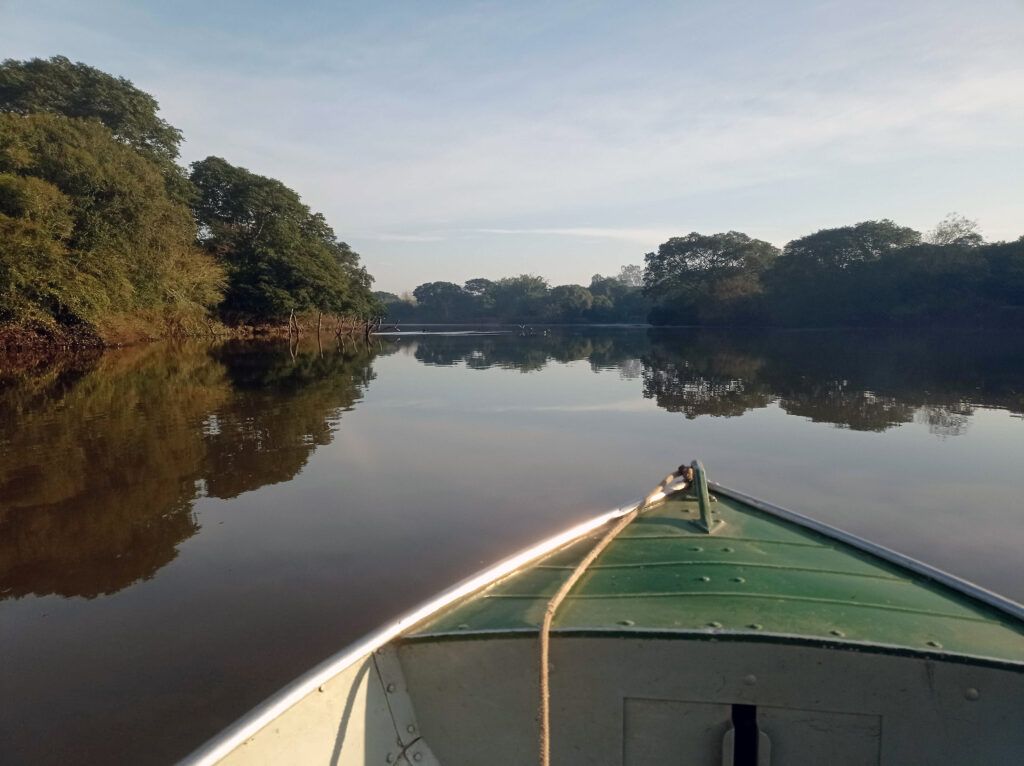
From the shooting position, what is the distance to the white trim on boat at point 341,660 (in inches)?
63.1

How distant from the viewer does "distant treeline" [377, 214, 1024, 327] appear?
43.5 meters

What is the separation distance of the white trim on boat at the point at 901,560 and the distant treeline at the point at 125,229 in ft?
75.5

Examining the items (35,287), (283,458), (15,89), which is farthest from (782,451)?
(15,89)

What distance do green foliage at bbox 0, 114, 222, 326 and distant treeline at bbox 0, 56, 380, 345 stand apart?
0.15ft

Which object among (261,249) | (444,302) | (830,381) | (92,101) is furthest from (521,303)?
(830,381)

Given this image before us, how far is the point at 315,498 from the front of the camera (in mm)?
6121

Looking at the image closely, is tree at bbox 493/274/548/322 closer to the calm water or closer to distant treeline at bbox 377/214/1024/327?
distant treeline at bbox 377/214/1024/327

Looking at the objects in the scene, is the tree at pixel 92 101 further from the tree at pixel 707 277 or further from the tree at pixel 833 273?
the tree at pixel 833 273

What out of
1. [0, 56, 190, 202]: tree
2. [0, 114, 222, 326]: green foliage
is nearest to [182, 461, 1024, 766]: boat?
[0, 114, 222, 326]: green foliage

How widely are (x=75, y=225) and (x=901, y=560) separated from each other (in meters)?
26.3

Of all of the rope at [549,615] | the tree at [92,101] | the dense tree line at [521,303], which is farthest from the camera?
the dense tree line at [521,303]

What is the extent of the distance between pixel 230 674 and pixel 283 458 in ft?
15.3

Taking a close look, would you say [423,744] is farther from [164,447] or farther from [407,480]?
[164,447]

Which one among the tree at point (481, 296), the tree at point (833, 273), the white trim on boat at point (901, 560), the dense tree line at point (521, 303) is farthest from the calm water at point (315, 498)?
the tree at point (481, 296)
